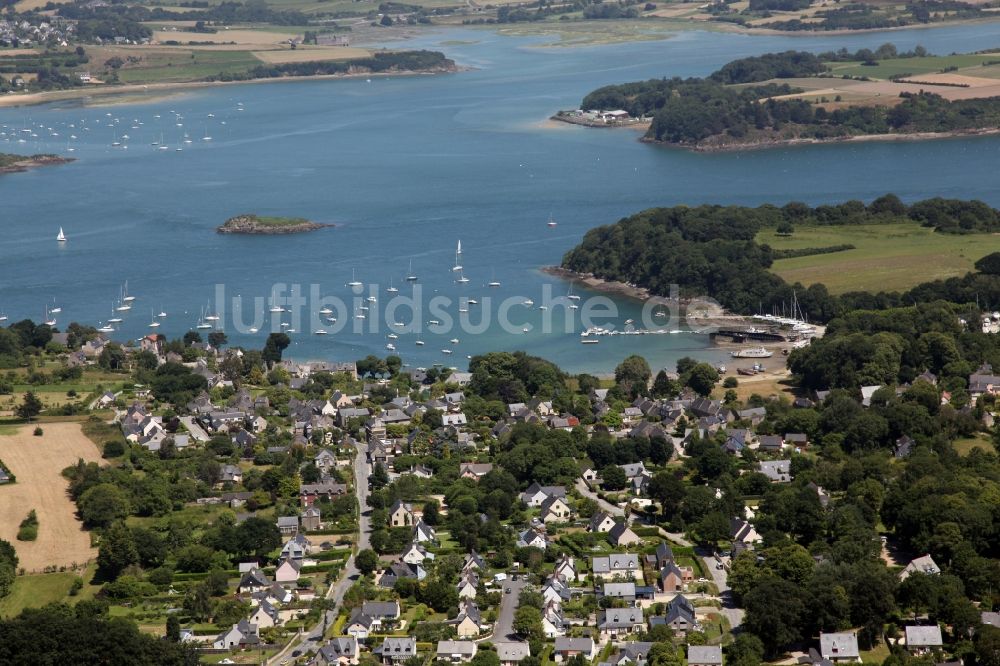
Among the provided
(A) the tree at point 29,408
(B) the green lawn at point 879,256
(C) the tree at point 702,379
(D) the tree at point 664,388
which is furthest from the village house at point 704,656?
(B) the green lawn at point 879,256

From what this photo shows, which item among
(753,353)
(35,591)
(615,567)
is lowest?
(753,353)

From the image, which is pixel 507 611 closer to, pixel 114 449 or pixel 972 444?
A: pixel 114 449

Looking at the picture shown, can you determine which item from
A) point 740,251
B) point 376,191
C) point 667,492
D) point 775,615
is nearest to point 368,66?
point 376,191

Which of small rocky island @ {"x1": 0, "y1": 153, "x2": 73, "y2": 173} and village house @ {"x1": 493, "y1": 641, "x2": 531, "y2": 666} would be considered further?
small rocky island @ {"x1": 0, "y1": 153, "x2": 73, "y2": 173}

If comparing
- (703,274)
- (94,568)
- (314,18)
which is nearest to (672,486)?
(94,568)

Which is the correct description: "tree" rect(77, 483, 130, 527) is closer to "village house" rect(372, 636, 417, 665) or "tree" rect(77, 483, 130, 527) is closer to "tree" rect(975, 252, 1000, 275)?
"village house" rect(372, 636, 417, 665)

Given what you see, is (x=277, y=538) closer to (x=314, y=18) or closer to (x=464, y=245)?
(x=464, y=245)

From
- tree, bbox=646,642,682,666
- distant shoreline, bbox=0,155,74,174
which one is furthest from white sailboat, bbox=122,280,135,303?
tree, bbox=646,642,682,666
